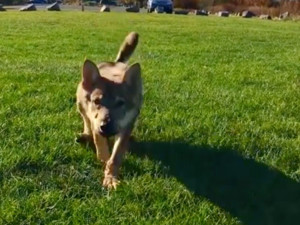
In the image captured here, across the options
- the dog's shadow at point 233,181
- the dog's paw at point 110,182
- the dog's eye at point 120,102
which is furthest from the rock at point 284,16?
the dog's paw at point 110,182

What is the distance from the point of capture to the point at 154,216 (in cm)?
316

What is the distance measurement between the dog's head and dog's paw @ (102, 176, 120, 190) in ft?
0.99

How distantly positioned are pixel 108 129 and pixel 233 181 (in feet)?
2.99

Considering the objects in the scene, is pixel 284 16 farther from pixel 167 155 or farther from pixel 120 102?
pixel 120 102

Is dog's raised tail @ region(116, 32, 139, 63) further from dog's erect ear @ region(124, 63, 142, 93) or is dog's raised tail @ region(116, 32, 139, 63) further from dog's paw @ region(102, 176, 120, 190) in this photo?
dog's paw @ region(102, 176, 120, 190)

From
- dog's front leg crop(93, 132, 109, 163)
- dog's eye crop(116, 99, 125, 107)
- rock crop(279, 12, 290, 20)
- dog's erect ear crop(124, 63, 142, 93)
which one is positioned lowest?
rock crop(279, 12, 290, 20)

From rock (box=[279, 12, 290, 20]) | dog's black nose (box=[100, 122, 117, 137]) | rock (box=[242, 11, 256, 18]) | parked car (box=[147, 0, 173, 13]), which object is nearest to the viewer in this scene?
dog's black nose (box=[100, 122, 117, 137])

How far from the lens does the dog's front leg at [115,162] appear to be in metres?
3.54

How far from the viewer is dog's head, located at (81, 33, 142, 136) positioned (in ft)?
12.2

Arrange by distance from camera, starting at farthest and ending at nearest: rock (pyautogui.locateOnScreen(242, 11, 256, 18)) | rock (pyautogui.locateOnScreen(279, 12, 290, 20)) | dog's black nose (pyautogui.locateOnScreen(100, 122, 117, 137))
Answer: rock (pyautogui.locateOnScreen(242, 11, 256, 18))
rock (pyautogui.locateOnScreen(279, 12, 290, 20))
dog's black nose (pyautogui.locateOnScreen(100, 122, 117, 137))

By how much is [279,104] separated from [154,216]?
307 cm

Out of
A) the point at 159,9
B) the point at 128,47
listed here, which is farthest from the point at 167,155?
the point at 159,9

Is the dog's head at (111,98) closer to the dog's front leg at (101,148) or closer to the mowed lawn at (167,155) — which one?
the dog's front leg at (101,148)

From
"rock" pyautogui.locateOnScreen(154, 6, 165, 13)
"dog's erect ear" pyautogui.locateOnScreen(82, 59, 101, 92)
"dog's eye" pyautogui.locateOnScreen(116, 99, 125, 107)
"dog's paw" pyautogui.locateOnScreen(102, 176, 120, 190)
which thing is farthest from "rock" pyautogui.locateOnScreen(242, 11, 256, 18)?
"dog's paw" pyautogui.locateOnScreen(102, 176, 120, 190)
